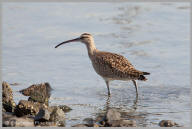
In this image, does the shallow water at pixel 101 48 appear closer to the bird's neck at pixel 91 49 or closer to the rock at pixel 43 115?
the rock at pixel 43 115

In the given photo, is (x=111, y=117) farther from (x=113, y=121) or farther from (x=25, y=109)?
(x=25, y=109)

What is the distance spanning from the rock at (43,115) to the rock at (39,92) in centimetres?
163

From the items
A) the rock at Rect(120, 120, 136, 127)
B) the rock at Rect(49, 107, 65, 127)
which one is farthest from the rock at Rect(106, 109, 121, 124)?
the rock at Rect(49, 107, 65, 127)

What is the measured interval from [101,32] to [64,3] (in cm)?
382

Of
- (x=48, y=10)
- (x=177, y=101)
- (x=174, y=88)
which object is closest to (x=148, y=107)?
(x=177, y=101)

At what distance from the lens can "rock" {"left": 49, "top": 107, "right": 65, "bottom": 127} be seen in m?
9.52

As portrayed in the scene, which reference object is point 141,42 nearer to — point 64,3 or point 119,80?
point 119,80

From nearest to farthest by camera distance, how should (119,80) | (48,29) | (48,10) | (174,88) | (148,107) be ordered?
(148,107)
(174,88)
(119,80)
(48,29)
(48,10)

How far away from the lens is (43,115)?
9188 mm

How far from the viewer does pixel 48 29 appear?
54.9ft

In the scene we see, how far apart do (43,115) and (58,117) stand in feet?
1.77

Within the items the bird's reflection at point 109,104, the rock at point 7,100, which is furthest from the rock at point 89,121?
the rock at point 7,100

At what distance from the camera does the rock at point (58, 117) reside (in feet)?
31.2

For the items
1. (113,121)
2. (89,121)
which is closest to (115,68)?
(89,121)
